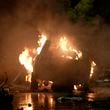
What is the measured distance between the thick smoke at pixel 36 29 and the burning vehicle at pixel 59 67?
2208 mm

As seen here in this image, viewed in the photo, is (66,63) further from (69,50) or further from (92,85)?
(92,85)

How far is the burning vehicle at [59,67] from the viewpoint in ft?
198

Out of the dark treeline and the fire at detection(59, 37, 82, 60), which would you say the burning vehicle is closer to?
the fire at detection(59, 37, 82, 60)

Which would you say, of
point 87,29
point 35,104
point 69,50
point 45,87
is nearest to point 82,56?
point 69,50

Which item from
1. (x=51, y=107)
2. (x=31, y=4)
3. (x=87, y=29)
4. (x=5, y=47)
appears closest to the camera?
(x=51, y=107)

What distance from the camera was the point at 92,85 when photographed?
65.3m

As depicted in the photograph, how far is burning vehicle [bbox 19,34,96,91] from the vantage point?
60.4 m

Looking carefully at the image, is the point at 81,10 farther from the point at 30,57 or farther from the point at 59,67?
the point at 30,57

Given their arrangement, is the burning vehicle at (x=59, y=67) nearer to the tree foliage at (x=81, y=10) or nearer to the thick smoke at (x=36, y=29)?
the thick smoke at (x=36, y=29)

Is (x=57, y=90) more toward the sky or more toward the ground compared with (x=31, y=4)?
more toward the ground

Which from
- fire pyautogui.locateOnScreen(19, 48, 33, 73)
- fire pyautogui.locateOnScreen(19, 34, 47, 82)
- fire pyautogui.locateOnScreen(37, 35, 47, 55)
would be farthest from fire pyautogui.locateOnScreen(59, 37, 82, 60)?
fire pyautogui.locateOnScreen(19, 48, 33, 73)

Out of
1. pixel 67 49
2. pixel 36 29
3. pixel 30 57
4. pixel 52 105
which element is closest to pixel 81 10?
pixel 52 105

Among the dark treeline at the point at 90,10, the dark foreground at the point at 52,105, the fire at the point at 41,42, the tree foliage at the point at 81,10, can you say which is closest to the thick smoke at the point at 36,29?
the dark treeline at the point at 90,10

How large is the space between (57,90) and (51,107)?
66.6 ft
